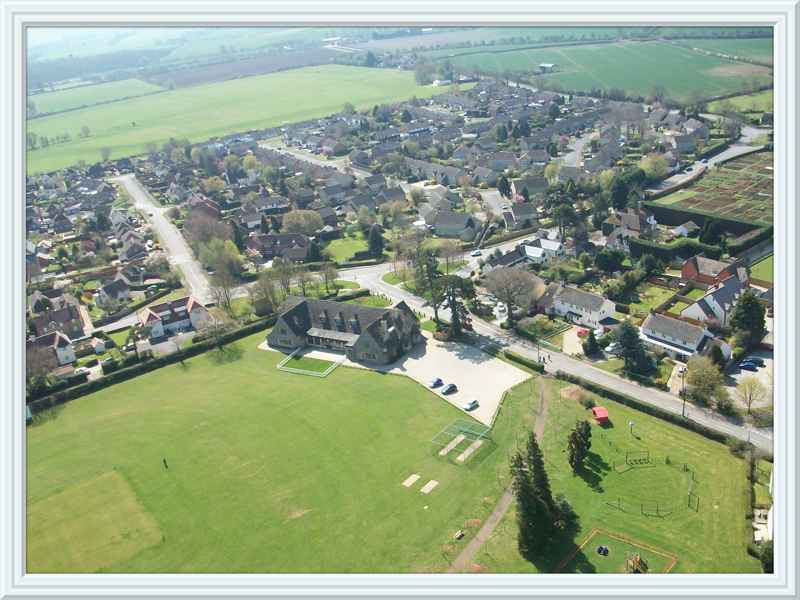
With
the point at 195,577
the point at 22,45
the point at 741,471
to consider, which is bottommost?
the point at 741,471

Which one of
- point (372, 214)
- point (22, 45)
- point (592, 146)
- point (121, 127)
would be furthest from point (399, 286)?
point (121, 127)

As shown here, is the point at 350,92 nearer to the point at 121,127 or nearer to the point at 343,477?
the point at 121,127

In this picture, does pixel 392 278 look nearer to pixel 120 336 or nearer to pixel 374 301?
pixel 374 301

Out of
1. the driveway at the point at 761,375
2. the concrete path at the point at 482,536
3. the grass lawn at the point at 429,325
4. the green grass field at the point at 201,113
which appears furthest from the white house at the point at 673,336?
the green grass field at the point at 201,113

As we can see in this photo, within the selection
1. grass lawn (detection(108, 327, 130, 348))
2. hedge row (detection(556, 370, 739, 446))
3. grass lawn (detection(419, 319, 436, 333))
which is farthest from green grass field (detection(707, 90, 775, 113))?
grass lawn (detection(108, 327, 130, 348))

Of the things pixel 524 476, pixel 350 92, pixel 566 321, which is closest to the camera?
pixel 524 476

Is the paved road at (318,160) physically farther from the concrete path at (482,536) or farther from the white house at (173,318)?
the concrete path at (482,536)
